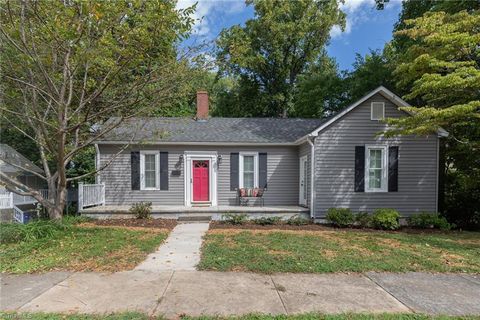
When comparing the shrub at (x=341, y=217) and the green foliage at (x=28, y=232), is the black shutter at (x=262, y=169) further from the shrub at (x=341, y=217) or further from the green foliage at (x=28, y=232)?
the green foliage at (x=28, y=232)

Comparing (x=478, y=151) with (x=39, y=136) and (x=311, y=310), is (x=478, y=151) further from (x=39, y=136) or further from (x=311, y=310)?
(x=39, y=136)

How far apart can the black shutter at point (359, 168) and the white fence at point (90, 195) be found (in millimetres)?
9438

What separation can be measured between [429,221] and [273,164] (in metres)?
5.63

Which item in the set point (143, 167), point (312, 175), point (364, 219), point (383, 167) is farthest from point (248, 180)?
point (383, 167)

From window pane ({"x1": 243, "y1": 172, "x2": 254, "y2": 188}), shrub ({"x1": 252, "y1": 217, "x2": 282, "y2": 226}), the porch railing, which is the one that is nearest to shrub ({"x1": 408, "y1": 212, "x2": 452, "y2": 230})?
shrub ({"x1": 252, "y1": 217, "x2": 282, "y2": 226})

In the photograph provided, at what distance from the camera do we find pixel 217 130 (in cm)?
1276

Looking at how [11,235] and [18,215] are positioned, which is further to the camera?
[18,215]

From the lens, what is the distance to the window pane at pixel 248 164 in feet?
39.5

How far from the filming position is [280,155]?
39.8 ft

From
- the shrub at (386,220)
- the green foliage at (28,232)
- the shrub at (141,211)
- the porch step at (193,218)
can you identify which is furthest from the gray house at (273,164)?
the green foliage at (28,232)

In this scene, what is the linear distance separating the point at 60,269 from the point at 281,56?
23.0 metres

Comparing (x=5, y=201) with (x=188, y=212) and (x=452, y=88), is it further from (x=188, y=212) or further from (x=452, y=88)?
(x=452, y=88)

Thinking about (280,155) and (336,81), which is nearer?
(280,155)

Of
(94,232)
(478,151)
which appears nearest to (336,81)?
(478,151)
